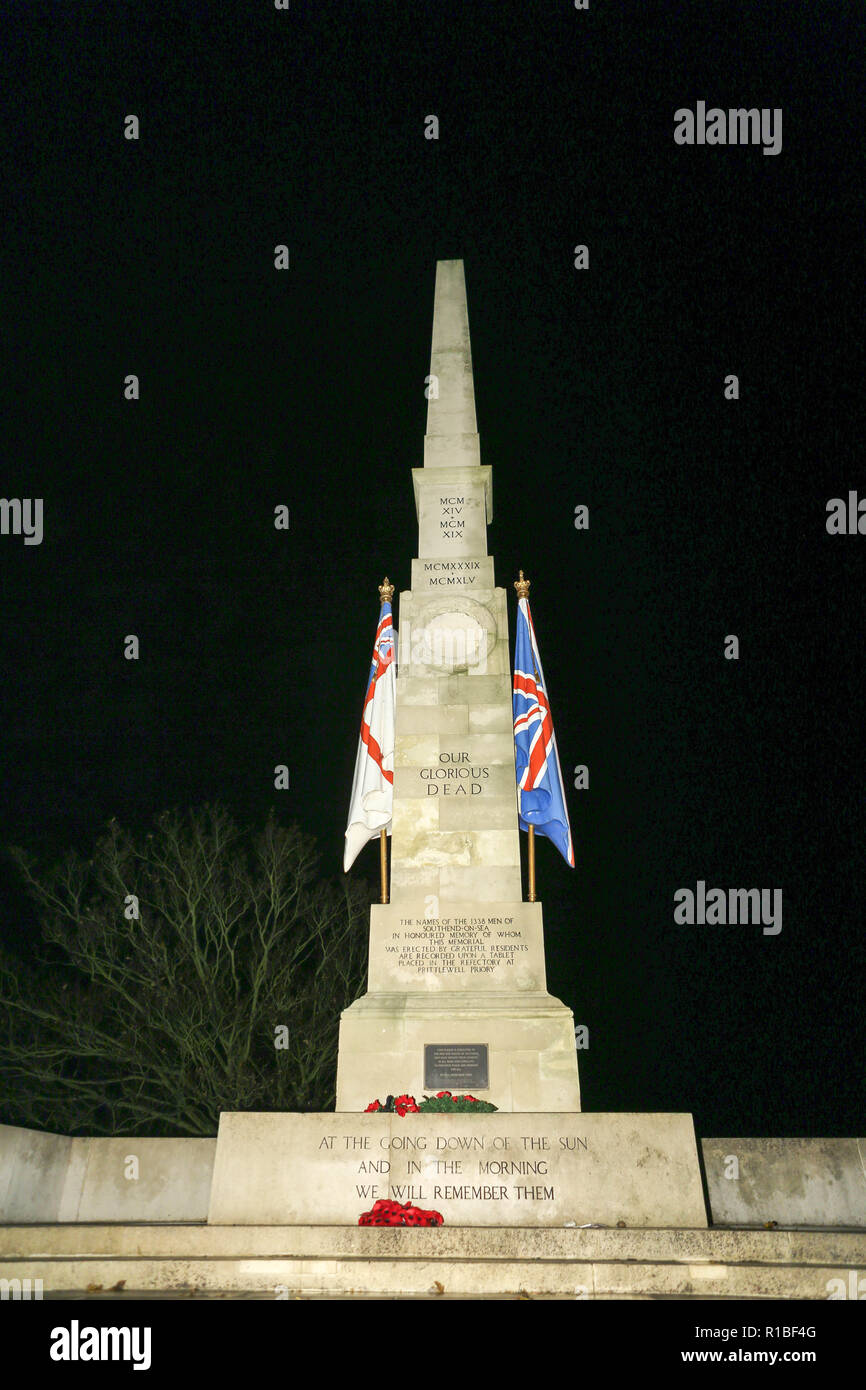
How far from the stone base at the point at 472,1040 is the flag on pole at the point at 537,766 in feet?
8.71

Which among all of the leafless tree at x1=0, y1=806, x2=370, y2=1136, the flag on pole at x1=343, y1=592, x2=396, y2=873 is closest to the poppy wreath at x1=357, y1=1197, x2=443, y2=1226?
the flag on pole at x1=343, y1=592, x2=396, y2=873

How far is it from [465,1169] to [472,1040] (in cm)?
282

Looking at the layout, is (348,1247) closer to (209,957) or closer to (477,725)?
(477,725)

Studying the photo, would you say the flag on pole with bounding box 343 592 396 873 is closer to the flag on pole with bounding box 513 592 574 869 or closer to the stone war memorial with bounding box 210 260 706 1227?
the stone war memorial with bounding box 210 260 706 1227

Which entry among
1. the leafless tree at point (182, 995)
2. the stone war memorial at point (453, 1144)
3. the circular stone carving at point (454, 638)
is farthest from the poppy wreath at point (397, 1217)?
the leafless tree at point (182, 995)

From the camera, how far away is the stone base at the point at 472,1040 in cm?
1395

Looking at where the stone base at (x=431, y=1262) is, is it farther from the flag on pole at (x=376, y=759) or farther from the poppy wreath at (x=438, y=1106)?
the flag on pole at (x=376, y=759)

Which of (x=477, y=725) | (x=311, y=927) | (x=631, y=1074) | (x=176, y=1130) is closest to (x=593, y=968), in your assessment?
(x=631, y=1074)

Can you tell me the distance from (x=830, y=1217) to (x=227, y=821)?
20502 millimetres

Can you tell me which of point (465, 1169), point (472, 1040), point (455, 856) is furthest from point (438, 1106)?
point (455, 856)

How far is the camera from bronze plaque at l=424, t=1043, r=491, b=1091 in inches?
552

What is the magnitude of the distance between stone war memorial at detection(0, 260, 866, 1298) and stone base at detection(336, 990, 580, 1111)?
0.03 metres

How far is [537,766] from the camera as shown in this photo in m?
16.3

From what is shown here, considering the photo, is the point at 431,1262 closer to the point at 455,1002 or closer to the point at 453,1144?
the point at 453,1144
